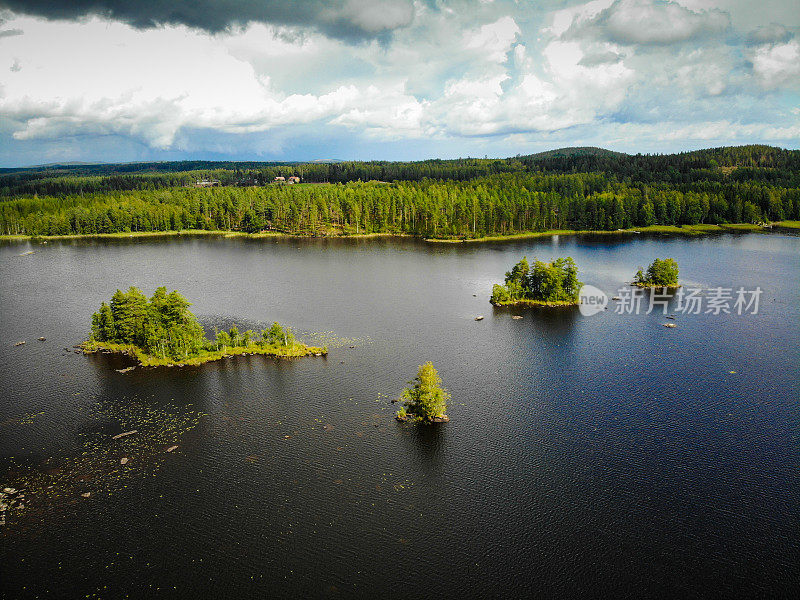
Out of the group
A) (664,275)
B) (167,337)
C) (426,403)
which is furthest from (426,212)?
(426,403)

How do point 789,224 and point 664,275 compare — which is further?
point 789,224

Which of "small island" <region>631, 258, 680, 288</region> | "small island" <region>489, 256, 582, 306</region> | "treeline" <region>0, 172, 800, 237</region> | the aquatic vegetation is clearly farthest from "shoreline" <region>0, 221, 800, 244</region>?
the aquatic vegetation

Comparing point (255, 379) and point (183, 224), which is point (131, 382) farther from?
point (183, 224)

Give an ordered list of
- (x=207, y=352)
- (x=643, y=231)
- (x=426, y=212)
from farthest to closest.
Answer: (x=643, y=231) → (x=426, y=212) → (x=207, y=352)

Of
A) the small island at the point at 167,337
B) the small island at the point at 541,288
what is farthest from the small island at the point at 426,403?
the small island at the point at 541,288

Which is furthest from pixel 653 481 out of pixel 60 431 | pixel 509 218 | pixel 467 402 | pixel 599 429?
pixel 509 218

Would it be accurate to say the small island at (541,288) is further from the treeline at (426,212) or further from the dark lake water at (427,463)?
the treeline at (426,212)

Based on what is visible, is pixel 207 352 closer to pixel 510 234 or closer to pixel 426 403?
pixel 426 403
